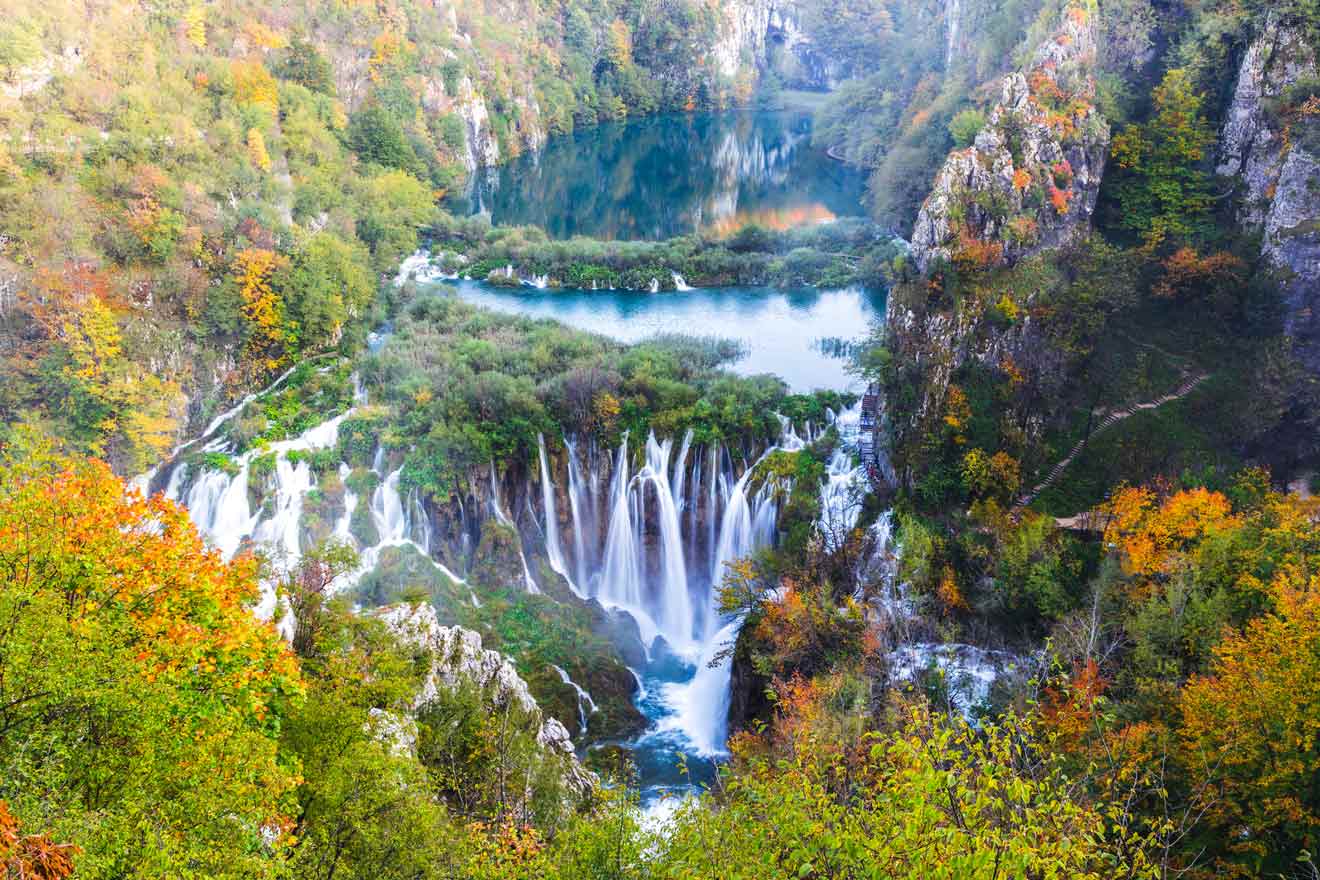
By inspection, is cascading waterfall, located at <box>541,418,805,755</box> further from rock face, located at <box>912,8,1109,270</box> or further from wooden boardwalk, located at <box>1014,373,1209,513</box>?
rock face, located at <box>912,8,1109,270</box>

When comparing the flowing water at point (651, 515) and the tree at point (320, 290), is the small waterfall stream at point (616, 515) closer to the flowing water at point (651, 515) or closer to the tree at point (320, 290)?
the flowing water at point (651, 515)

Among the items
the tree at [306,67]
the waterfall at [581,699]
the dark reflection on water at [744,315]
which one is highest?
the tree at [306,67]

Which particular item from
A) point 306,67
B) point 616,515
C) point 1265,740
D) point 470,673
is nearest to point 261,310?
point 616,515

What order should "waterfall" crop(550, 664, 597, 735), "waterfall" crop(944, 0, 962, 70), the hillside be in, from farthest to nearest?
"waterfall" crop(944, 0, 962, 70), "waterfall" crop(550, 664, 597, 735), the hillside

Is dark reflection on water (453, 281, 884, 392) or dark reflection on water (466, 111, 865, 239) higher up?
dark reflection on water (466, 111, 865, 239)

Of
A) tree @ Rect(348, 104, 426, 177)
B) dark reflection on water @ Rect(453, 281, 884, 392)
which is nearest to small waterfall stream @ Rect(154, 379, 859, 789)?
dark reflection on water @ Rect(453, 281, 884, 392)

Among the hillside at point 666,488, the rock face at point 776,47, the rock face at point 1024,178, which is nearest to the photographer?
the hillside at point 666,488

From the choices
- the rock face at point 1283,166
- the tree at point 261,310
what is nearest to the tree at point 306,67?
the tree at point 261,310
